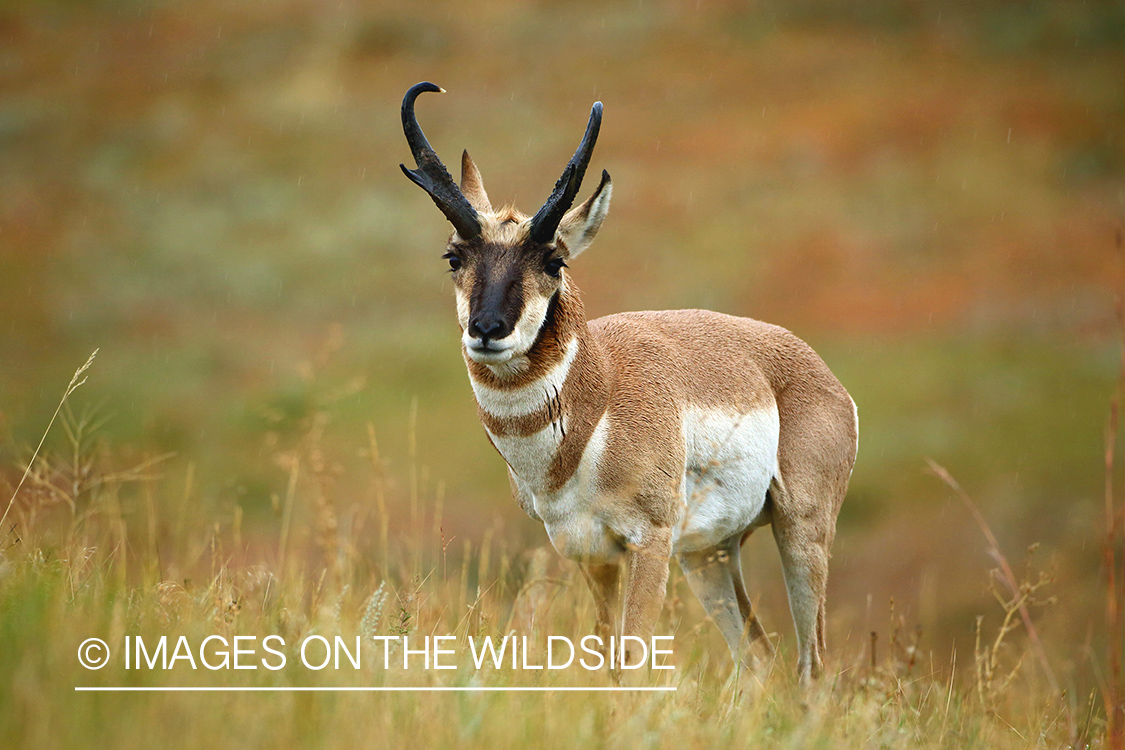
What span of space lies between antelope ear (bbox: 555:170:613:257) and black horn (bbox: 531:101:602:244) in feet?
0.65

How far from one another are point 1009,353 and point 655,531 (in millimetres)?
32095

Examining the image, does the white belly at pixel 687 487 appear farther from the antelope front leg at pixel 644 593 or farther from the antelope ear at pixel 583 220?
the antelope ear at pixel 583 220

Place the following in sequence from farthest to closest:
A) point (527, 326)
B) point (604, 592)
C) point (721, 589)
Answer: point (721, 589) → point (604, 592) → point (527, 326)

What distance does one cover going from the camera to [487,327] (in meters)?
4.77

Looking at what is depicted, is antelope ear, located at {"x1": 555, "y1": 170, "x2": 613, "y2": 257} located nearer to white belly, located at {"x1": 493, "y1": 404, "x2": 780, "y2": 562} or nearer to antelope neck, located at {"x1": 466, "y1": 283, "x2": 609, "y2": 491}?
antelope neck, located at {"x1": 466, "y1": 283, "x2": 609, "y2": 491}

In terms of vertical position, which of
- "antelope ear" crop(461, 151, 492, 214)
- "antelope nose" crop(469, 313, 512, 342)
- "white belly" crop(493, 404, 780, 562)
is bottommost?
"white belly" crop(493, 404, 780, 562)

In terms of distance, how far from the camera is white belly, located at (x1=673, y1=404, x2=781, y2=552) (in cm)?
571

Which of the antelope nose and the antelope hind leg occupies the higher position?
the antelope nose

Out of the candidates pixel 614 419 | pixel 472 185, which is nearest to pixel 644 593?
pixel 614 419

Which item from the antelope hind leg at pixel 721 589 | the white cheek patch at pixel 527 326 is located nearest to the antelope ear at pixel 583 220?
the white cheek patch at pixel 527 326

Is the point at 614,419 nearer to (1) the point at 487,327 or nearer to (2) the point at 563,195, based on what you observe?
(1) the point at 487,327

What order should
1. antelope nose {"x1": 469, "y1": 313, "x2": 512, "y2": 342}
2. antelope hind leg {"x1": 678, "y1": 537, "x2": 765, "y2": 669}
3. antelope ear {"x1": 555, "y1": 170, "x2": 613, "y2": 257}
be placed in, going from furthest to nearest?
antelope hind leg {"x1": 678, "y1": 537, "x2": 765, "y2": 669} → antelope ear {"x1": 555, "y1": 170, "x2": 613, "y2": 257} → antelope nose {"x1": 469, "y1": 313, "x2": 512, "y2": 342}

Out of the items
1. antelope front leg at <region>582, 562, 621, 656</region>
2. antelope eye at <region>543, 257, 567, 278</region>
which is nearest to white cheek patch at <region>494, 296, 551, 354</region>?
antelope eye at <region>543, 257, 567, 278</region>

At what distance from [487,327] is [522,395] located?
55cm
